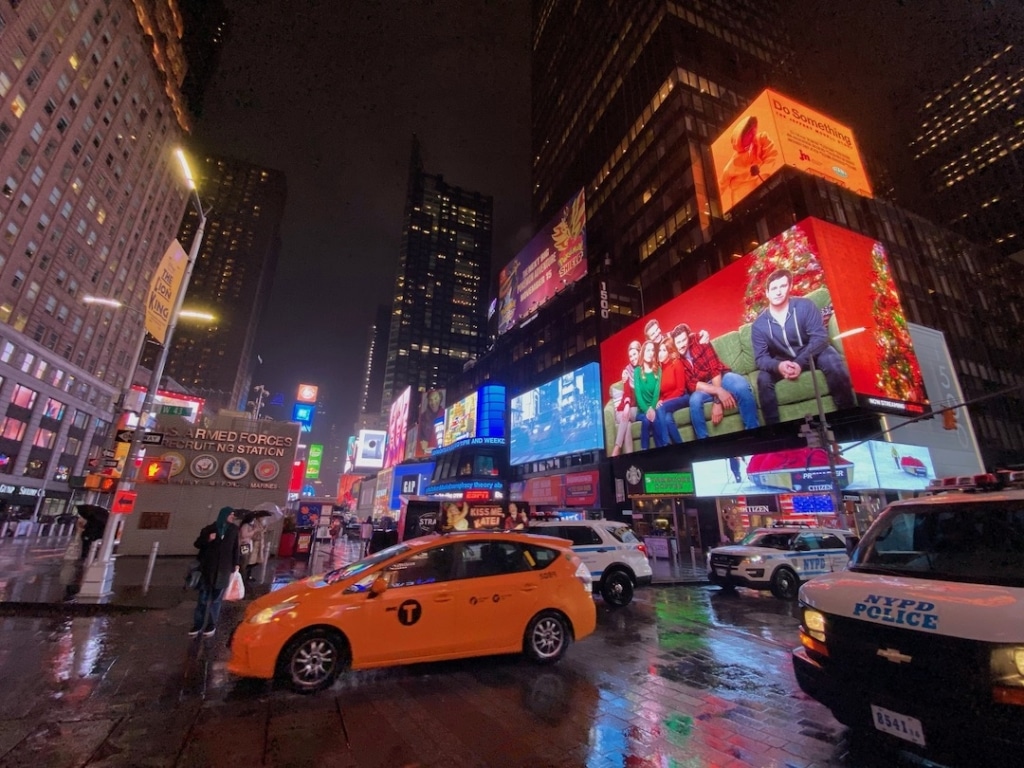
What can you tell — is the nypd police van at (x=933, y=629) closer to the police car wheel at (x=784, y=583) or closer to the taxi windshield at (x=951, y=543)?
the taxi windshield at (x=951, y=543)

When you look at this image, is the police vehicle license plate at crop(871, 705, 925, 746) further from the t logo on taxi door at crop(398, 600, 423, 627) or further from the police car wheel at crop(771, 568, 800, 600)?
the police car wheel at crop(771, 568, 800, 600)

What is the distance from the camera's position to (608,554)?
1124cm

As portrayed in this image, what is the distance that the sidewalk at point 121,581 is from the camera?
9000mm

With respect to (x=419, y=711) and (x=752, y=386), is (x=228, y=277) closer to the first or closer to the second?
(x=752, y=386)

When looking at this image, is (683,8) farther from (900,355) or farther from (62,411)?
(62,411)

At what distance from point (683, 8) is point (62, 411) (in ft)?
280

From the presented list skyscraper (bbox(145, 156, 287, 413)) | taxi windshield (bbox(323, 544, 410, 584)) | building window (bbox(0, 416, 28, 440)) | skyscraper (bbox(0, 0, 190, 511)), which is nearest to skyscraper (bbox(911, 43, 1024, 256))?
taxi windshield (bbox(323, 544, 410, 584))

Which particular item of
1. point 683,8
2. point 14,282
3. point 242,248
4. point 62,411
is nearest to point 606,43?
point 683,8

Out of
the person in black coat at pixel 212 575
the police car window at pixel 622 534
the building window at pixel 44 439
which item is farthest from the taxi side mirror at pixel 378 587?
the building window at pixel 44 439

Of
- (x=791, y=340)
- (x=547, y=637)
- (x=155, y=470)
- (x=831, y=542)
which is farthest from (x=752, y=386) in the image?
(x=155, y=470)

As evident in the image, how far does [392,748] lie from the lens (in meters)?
3.87

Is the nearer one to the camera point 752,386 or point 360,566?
point 360,566

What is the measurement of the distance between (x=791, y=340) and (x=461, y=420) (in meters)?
39.6

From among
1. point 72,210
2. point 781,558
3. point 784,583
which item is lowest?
point 784,583
